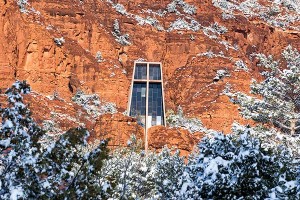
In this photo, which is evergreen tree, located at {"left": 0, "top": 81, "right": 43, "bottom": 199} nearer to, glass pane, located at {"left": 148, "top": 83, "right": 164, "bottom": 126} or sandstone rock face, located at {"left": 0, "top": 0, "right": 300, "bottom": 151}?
sandstone rock face, located at {"left": 0, "top": 0, "right": 300, "bottom": 151}

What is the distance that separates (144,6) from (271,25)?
21531 mm

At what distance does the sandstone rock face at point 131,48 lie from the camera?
74312 mm

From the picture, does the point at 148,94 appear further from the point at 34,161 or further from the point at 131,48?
the point at 34,161

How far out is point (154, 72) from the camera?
261 feet

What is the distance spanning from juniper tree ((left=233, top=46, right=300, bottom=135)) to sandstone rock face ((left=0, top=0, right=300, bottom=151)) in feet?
115

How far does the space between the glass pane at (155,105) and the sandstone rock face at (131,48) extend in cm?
356

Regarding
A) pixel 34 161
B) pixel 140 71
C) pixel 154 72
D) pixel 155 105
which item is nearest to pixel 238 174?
pixel 34 161

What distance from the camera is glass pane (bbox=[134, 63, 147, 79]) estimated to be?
259 feet

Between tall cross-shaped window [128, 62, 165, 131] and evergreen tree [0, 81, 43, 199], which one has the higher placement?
evergreen tree [0, 81, 43, 199]

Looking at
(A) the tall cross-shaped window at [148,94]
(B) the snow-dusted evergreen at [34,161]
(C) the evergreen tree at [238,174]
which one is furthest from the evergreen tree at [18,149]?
(A) the tall cross-shaped window at [148,94]

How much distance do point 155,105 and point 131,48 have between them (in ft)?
44.9

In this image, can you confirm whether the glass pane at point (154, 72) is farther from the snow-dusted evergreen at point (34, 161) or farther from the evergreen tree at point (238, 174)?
the snow-dusted evergreen at point (34, 161)

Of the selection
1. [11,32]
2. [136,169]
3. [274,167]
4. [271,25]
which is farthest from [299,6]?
[274,167]

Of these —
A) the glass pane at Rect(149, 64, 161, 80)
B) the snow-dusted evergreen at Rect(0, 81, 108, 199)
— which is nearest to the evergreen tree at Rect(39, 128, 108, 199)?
the snow-dusted evergreen at Rect(0, 81, 108, 199)
